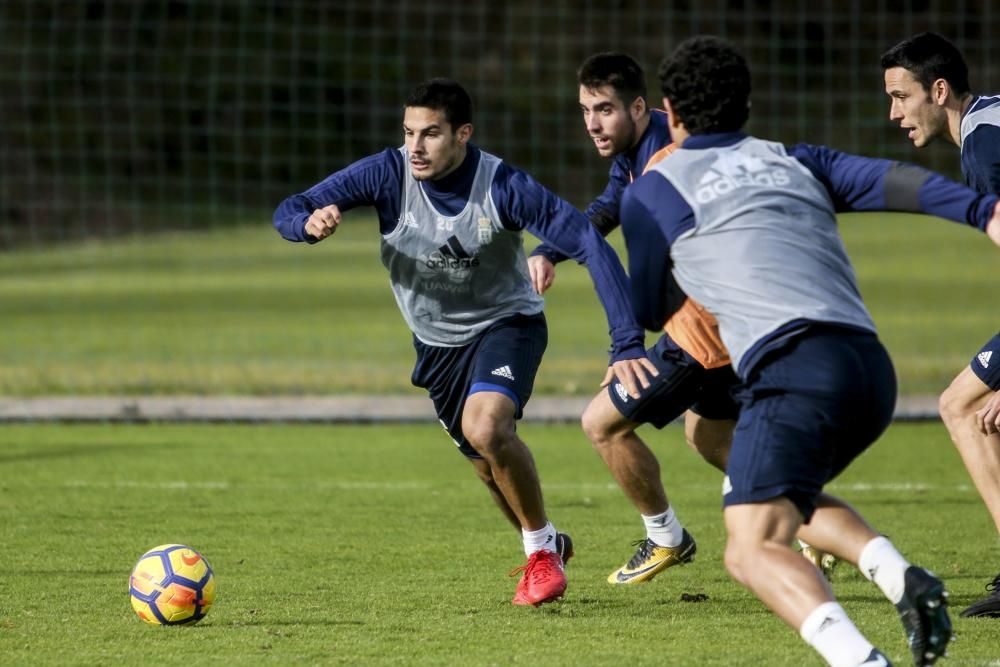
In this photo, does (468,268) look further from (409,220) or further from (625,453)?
(625,453)

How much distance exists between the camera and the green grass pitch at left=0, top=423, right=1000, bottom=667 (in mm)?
5414

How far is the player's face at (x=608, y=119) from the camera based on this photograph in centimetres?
650

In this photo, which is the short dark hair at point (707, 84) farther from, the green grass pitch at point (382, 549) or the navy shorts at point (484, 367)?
the navy shorts at point (484, 367)

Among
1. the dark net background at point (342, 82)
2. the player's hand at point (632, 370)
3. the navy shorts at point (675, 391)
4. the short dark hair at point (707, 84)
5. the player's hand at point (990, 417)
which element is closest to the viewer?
the short dark hair at point (707, 84)

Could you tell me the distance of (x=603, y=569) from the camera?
718 cm

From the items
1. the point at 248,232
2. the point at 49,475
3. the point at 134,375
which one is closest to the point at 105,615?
the point at 49,475

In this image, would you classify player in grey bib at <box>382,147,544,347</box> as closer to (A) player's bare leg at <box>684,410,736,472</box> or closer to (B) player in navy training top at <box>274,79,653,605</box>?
(B) player in navy training top at <box>274,79,653,605</box>

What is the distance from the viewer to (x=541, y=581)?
6219mm

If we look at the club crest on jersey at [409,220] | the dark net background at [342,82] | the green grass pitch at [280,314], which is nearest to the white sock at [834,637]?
the club crest on jersey at [409,220]

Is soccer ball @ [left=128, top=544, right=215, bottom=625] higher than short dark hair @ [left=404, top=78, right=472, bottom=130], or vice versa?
short dark hair @ [left=404, top=78, right=472, bottom=130]

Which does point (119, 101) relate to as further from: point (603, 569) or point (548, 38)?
point (603, 569)

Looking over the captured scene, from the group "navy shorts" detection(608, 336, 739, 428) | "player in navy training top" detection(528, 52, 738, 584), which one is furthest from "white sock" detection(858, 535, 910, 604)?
"player in navy training top" detection(528, 52, 738, 584)

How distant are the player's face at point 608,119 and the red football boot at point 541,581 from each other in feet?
5.63

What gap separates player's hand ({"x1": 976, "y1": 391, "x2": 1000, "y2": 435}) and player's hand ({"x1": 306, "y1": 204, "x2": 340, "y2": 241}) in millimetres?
2547
